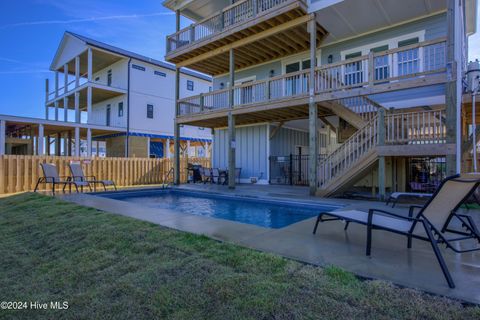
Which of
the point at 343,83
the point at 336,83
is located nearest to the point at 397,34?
the point at 343,83

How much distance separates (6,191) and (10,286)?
1070cm

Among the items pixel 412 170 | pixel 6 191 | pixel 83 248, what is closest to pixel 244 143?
pixel 412 170

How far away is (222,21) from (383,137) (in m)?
7.94

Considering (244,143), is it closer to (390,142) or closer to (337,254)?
(390,142)

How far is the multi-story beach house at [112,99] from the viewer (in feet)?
68.9

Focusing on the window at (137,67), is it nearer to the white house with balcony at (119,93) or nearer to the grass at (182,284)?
the white house with balcony at (119,93)

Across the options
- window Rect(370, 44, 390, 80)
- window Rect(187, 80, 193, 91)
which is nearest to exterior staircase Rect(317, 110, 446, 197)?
window Rect(370, 44, 390, 80)

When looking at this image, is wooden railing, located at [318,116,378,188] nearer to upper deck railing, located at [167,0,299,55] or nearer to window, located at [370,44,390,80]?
window, located at [370,44,390,80]

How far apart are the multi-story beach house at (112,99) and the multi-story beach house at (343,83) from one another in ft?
32.8

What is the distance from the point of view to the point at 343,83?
971 cm

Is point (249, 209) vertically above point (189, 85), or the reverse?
point (189, 85)

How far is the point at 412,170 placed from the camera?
10.4 m

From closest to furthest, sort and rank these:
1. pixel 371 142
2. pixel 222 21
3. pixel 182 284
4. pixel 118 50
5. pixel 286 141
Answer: pixel 182 284, pixel 371 142, pixel 222 21, pixel 286 141, pixel 118 50

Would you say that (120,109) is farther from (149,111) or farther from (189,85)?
(189,85)
